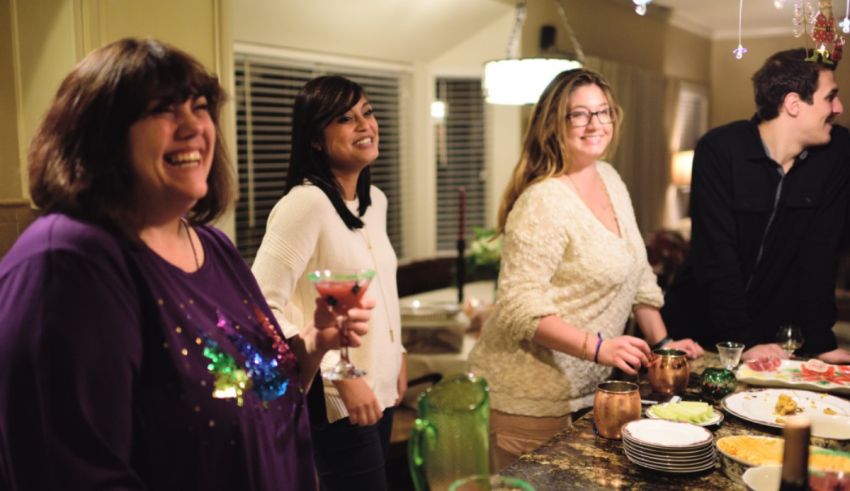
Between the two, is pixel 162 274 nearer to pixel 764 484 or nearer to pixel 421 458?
pixel 421 458

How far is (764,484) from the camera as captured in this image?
3.98 ft

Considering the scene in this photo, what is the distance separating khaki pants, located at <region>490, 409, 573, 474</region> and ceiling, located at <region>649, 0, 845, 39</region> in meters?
5.22

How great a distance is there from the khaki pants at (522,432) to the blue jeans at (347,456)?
42 cm

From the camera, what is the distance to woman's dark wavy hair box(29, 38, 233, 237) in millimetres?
1056

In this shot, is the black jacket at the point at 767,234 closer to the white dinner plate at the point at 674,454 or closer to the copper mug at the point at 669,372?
the copper mug at the point at 669,372

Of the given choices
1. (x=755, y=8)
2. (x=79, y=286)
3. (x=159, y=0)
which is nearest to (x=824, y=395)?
(x=79, y=286)

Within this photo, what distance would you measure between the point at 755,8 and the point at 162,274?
6952 mm

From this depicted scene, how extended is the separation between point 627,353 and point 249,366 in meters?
0.96

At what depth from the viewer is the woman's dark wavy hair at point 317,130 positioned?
1868 millimetres

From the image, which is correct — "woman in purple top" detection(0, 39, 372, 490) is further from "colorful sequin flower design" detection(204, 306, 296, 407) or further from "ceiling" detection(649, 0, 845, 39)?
"ceiling" detection(649, 0, 845, 39)

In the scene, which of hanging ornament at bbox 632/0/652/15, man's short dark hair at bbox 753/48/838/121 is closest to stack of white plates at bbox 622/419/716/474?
hanging ornament at bbox 632/0/652/15

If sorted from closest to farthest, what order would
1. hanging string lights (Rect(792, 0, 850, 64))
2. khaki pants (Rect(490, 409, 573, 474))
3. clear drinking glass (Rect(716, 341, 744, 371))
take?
hanging string lights (Rect(792, 0, 850, 64))
clear drinking glass (Rect(716, 341, 744, 371))
khaki pants (Rect(490, 409, 573, 474))

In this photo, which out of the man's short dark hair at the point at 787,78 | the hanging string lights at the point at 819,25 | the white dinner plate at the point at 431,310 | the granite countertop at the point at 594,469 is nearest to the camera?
the granite countertop at the point at 594,469

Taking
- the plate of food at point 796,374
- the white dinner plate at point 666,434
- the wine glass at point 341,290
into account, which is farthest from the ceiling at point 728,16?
the wine glass at point 341,290
